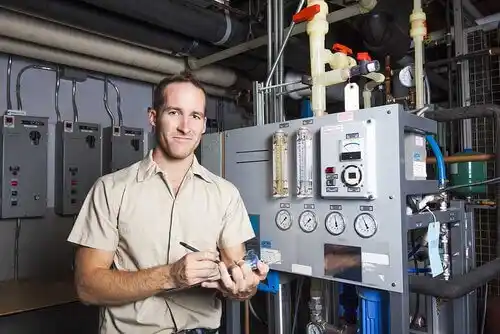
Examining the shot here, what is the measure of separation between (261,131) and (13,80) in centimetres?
209

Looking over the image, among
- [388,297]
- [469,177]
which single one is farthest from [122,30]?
[469,177]

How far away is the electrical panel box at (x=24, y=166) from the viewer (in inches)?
102

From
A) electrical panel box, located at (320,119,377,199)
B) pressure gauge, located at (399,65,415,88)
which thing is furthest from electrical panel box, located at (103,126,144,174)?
pressure gauge, located at (399,65,415,88)

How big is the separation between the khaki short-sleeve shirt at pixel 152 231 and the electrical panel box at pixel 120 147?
1.83 m

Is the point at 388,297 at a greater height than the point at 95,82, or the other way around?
the point at 95,82

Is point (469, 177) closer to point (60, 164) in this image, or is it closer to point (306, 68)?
point (306, 68)

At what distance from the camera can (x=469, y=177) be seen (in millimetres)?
2059

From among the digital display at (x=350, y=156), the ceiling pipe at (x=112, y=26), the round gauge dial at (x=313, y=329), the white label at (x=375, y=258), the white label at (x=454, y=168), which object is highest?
the ceiling pipe at (x=112, y=26)

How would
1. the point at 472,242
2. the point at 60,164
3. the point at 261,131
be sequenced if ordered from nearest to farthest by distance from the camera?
the point at 261,131 → the point at 472,242 → the point at 60,164

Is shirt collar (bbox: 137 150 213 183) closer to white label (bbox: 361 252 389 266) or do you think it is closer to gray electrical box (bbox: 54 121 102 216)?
white label (bbox: 361 252 389 266)

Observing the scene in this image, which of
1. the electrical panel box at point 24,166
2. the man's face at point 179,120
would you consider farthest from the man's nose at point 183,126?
the electrical panel box at point 24,166

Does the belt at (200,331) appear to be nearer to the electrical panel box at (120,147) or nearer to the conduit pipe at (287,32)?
the conduit pipe at (287,32)

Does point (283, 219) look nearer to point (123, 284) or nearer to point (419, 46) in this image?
point (123, 284)

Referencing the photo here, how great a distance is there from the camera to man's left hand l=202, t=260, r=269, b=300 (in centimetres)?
110
